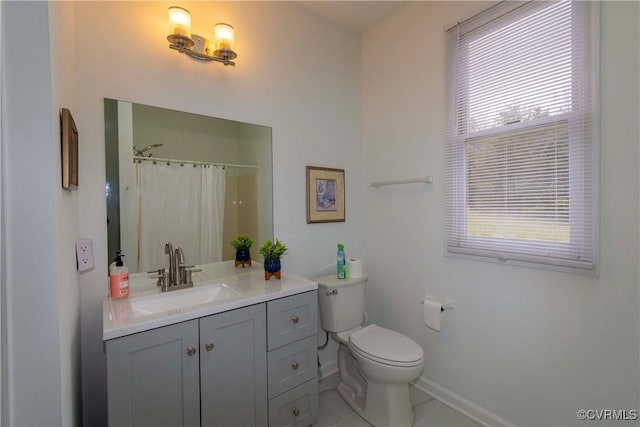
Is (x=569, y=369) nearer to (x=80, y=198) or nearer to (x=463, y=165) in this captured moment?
(x=463, y=165)

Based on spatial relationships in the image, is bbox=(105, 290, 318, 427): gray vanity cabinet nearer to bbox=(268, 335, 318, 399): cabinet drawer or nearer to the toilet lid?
bbox=(268, 335, 318, 399): cabinet drawer

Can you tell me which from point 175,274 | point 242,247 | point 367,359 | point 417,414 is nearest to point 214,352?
point 175,274

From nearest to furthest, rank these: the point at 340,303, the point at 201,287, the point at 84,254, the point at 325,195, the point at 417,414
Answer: the point at 84,254 < the point at 201,287 < the point at 417,414 < the point at 340,303 < the point at 325,195

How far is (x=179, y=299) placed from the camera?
4.98 feet

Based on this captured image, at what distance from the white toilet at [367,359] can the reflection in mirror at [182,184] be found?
2.29 ft

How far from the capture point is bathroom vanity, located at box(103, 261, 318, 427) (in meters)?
1.12

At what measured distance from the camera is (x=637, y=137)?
1219 millimetres

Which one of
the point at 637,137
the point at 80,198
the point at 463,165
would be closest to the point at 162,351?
the point at 80,198

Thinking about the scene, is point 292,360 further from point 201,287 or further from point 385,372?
point 201,287

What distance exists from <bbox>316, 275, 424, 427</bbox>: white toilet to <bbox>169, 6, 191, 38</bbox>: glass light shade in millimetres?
1699

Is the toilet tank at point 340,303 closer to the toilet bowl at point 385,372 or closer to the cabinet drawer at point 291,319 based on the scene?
the toilet bowl at point 385,372

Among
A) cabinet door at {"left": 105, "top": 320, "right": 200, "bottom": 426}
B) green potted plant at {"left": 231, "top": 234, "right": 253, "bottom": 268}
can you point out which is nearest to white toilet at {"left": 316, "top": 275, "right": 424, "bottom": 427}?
green potted plant at {"left": 231, "top": 234, "right": 253, "bottom": 268}

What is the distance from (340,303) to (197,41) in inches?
73.2

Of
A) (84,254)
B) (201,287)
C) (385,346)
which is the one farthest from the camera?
(385,346)
